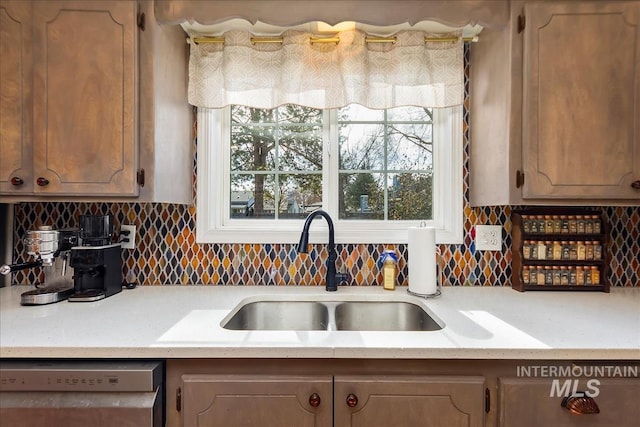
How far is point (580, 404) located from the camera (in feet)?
3.04

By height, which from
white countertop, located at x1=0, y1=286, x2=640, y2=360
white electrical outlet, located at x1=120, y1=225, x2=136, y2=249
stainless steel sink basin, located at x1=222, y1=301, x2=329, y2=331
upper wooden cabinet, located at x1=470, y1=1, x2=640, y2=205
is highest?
upper wooden cabinet, located at x1=470, y1=1, x2=640, y2=205

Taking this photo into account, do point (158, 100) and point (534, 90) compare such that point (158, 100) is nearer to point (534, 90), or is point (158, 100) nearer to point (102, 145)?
point (102, 145)

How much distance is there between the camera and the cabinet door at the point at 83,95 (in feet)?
4.11

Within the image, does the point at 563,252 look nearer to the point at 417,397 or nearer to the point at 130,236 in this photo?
the point at 417,397

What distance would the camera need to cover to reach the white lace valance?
1.56 metres

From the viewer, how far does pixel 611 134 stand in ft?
4.16

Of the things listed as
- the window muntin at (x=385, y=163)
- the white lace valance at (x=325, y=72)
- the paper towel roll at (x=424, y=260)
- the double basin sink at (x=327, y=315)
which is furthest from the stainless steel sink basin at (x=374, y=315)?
the white lace valance at (x=325, y=72)

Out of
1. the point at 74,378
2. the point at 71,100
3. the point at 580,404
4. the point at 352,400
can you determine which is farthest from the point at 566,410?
the point at 71,100

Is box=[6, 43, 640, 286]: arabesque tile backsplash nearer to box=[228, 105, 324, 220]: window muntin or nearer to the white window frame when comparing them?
the white window frame

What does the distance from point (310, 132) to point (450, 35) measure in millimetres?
808

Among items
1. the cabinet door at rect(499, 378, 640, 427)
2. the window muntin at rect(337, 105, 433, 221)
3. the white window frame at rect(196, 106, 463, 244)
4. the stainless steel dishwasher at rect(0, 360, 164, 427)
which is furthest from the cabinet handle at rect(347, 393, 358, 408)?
the window muntin at rect(337, 105, 433, 221)

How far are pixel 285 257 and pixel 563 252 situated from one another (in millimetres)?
1292

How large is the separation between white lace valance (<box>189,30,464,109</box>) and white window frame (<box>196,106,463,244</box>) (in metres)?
0.16

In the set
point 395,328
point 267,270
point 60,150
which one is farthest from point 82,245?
point 395,328
